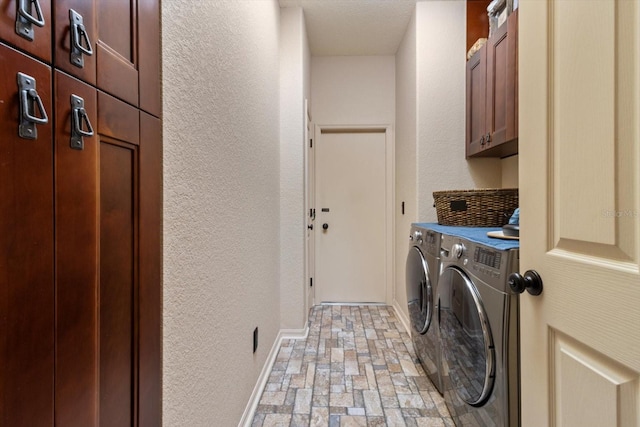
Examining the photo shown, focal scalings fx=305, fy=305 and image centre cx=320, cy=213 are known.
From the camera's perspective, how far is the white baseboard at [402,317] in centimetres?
254

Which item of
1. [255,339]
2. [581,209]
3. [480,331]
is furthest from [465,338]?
[255,339]

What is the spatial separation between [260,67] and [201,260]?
50.3 inches

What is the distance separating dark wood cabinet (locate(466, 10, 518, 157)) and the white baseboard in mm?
1446

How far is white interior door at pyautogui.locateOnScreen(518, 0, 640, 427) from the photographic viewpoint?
54 centimetres

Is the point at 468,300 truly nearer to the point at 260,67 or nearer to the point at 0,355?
the point at 0,355

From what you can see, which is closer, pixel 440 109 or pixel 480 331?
pixel 480 331

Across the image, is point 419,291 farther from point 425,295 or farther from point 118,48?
point 118,48

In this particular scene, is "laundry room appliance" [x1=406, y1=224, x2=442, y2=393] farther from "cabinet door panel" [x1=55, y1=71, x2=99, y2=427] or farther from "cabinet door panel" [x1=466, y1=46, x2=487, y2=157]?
"cabinet door panel" [x1=55, y1=71, x2=99, y2=427]

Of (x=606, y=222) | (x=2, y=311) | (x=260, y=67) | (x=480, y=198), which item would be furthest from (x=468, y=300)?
(x=260, y=67)

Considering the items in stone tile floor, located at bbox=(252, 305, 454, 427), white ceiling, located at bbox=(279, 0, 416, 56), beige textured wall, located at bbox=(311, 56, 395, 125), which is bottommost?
stone tile floor, located at bbox=(252, 305, 454, 427)

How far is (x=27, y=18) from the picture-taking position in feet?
1.32

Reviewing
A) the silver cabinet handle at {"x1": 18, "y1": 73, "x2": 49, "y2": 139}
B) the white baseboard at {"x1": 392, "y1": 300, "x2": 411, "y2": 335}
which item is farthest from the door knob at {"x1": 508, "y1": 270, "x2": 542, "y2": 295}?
the white baseboard at {"x1": 392, "y1": 300, "x2": 411, "y2": 335}

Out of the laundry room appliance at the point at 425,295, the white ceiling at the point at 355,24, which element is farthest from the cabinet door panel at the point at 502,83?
the white ceiling at the point at 355,24

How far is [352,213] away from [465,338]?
2.13 m
